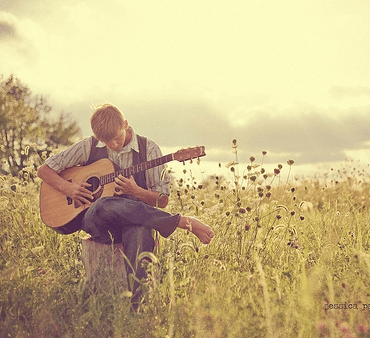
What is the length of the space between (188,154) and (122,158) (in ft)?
2.25

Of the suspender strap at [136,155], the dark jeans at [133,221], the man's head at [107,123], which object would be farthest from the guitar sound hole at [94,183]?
the dark jeans at [133,221]

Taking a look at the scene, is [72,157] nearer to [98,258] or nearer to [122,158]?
[122,158]

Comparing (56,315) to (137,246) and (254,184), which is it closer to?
(137,246)

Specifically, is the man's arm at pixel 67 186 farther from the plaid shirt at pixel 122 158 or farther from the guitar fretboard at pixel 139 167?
the guitar fretboard at pixel 139 167

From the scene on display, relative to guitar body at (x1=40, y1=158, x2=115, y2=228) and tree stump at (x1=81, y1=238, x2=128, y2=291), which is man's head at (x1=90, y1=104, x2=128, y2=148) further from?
tree stump at (x1=81, y1=238, x2=128, y2=291)

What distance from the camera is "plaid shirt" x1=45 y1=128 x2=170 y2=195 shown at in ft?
15.0

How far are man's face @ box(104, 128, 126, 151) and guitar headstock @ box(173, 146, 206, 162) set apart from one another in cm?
49

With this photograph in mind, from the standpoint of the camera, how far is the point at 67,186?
4836 millimetres

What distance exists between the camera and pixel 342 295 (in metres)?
3.35

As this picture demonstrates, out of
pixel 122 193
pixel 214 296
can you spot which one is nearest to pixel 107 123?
pixel 122 193

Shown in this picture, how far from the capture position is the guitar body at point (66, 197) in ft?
15.6

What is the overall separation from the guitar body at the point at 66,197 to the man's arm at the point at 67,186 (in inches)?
2.9

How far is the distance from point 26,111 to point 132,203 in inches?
883

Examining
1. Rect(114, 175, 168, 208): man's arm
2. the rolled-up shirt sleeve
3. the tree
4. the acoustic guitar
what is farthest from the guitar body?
the tree
